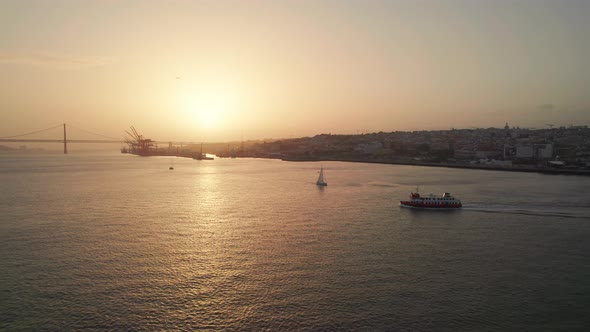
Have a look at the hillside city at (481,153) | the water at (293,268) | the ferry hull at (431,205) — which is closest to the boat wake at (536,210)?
the water at (293,268)

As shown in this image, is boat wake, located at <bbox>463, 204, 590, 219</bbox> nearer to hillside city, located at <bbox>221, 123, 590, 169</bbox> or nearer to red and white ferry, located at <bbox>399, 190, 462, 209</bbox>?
red and white ferry, located at <bbox>399, 190, 462, 209</bbox>

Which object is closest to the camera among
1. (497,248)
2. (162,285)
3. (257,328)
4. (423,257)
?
(257,328)

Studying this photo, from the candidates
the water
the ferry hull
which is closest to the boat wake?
the water

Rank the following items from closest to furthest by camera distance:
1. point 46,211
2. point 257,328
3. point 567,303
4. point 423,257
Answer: point 257,328, point 567,303, point 423,257, point 46,211

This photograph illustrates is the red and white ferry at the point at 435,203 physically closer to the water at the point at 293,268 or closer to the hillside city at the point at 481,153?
the water at the point at 293,268

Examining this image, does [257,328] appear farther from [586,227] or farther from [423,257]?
[586,227]

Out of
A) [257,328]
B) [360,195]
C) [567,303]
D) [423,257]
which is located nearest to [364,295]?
[257,328]

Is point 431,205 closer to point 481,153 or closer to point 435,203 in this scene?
point 435,203

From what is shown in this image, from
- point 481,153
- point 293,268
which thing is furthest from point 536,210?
point 481,153
